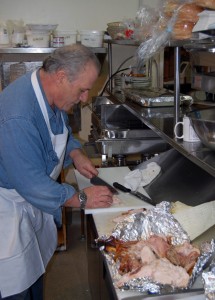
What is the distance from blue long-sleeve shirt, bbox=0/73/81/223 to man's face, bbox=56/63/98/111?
0.26 feet

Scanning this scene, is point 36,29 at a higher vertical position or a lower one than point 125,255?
higher

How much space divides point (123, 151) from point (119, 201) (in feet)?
1.87

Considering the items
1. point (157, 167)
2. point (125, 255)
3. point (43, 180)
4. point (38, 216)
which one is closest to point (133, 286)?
point (125, 255)

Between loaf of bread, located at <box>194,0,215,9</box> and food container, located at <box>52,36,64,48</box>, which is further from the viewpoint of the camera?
food container, located at <box>52,36,64,48</box>

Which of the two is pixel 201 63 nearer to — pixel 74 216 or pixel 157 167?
pixel 157 167

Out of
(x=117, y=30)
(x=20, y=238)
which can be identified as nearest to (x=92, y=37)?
(x=117, y=30)

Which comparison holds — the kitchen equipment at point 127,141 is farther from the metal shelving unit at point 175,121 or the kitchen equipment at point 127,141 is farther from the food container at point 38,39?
the food container at point 38,39

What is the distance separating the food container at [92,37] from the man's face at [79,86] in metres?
1.15

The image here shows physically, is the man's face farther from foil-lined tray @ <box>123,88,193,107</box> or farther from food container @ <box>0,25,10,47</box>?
food container @ <box>0,25,10,47</box>

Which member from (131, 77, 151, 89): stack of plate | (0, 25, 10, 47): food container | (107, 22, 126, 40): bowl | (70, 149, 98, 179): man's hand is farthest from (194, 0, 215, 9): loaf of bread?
(0, 25, 10, 47): food container

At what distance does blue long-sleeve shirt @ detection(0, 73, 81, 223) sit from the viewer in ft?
3.87

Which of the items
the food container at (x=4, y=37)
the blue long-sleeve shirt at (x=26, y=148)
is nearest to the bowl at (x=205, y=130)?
the blue long-sleeve shirt at (x=26, y=148)

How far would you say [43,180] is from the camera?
123 cm

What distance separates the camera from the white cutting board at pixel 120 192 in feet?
4.45
